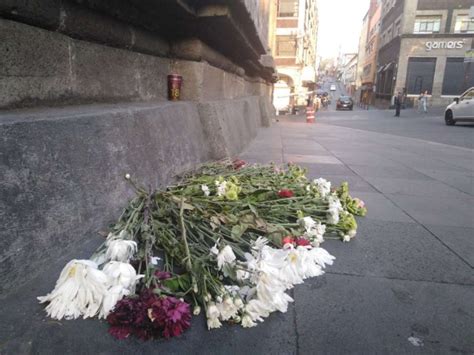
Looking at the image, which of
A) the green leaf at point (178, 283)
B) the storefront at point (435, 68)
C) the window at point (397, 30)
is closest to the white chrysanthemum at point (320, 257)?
the green leaf at point (178, 283)

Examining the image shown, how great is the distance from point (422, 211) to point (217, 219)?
1943mm

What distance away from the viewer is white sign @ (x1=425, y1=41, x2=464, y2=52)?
1154 inches

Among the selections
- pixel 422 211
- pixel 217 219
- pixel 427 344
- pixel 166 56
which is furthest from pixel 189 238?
pixel 166 56

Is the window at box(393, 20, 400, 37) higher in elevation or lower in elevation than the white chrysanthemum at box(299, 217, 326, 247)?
higher

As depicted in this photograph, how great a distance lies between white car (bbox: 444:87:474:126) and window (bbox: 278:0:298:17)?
24.4m

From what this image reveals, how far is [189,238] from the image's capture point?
1834 millimetres

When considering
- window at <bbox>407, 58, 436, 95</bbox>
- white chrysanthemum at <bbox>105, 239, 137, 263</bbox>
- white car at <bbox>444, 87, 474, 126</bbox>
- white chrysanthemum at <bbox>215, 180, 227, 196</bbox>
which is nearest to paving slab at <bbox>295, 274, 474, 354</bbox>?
white chrysanthemum at <bbox>105, 239, 137, 263</bbox>

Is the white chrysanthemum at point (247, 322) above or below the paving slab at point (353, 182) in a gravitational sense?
above

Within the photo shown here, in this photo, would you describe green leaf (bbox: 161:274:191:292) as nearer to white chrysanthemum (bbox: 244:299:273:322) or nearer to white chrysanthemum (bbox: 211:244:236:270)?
white chrysanthemum (bbox: 211:244:236:270)

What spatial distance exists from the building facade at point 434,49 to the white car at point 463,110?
15.9m

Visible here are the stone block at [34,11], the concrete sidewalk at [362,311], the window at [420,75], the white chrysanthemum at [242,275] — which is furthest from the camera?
the window at [420,75]

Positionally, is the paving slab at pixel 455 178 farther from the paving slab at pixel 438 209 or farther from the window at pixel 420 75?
the window at pixel 420 75

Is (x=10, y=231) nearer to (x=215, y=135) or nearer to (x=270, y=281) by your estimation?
(x=270, y=281)

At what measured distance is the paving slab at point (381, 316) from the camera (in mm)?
1246
